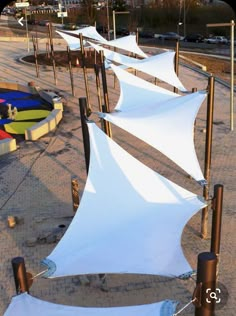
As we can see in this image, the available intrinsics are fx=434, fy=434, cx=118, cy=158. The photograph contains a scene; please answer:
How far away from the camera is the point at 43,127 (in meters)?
16.2

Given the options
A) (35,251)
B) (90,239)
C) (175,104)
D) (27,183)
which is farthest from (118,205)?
(27,183)

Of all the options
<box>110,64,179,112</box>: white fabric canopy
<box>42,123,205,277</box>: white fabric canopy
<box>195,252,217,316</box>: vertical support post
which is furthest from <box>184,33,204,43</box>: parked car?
<box>195,252,217,316</box>: vertical support post

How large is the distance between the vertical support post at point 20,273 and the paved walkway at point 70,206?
2.29 meters

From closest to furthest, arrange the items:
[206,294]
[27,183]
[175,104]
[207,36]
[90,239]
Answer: [206,294] < [90,239] < [175,104] < [27,183] < [207,36]

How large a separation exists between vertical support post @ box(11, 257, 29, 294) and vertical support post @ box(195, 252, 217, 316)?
2067 mm

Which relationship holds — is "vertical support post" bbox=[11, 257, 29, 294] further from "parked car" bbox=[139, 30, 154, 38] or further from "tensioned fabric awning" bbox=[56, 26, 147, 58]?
"parked car" bbox=[139, 30, 154, 38]

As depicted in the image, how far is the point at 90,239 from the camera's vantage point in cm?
687

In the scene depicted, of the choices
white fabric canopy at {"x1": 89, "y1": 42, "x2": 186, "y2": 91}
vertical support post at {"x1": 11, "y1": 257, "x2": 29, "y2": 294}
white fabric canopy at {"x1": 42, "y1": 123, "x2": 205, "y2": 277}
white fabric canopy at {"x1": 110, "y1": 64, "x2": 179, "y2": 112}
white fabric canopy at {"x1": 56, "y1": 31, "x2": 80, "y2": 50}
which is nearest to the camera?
vertical support post at {"x1": 11, "y1": 257, "x2": 29, "y2": 294}

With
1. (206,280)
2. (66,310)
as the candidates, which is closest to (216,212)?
(206,280)

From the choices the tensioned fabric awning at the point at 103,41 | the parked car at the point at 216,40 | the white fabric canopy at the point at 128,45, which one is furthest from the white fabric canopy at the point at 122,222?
the parked car at the point at 216,40

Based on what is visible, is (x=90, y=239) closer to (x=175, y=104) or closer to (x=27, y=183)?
(x=175, y=104)

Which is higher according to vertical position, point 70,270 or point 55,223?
point 70,270

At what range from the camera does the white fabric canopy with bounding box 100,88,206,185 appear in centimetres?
893

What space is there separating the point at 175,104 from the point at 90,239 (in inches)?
169
